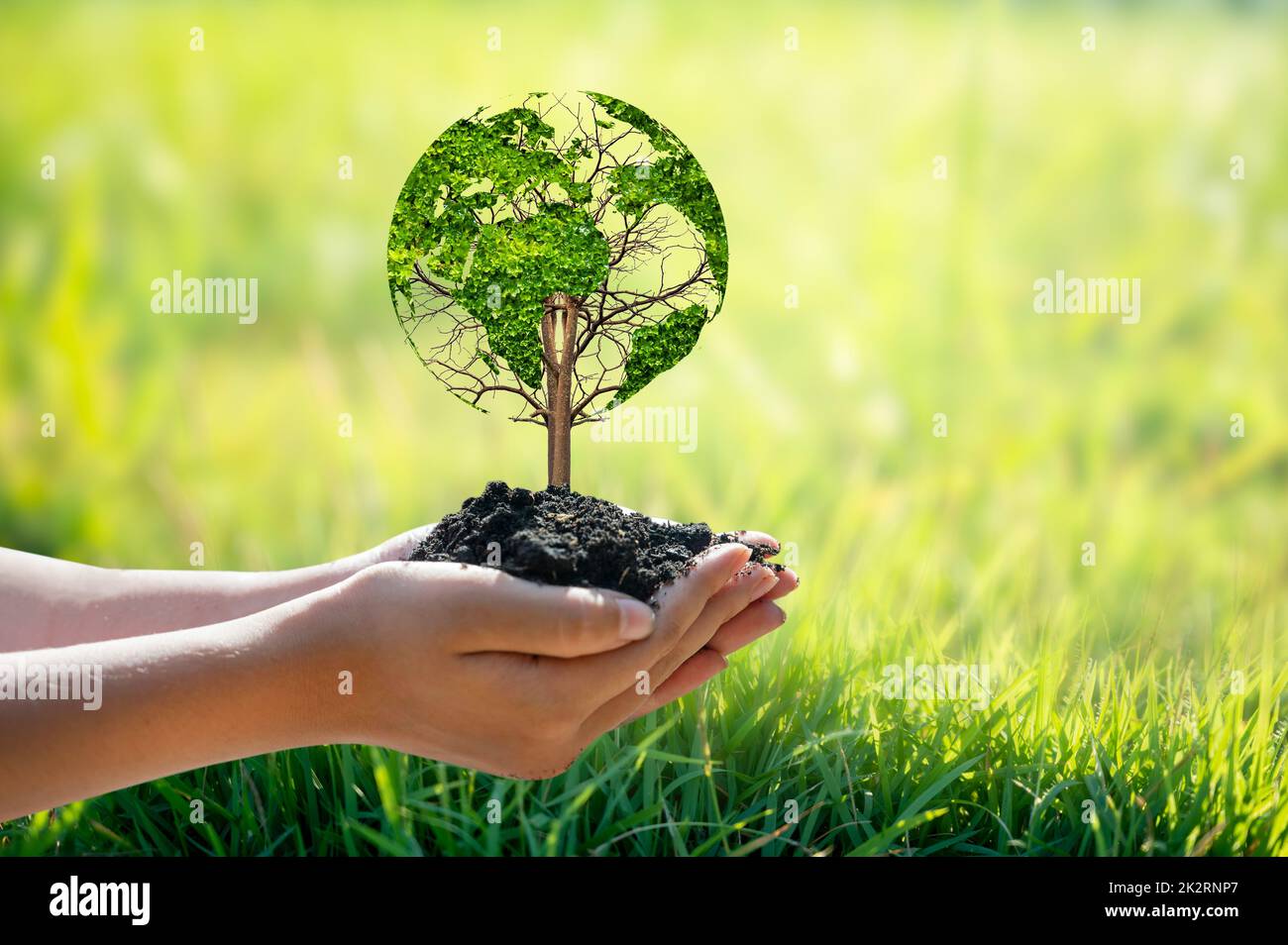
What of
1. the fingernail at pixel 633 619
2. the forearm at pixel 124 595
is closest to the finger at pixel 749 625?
the fingernail at pixel 633 619

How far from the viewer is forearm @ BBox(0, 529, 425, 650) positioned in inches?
78.1

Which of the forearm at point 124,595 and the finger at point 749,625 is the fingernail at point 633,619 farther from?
the forearm at point 124,595

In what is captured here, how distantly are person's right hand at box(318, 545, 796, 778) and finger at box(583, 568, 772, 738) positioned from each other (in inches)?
0.8

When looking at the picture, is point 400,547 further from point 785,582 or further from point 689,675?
point 785,582

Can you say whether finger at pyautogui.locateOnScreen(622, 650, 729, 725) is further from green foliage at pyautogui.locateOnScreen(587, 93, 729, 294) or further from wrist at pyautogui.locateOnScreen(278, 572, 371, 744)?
green foliage at pyautogui.locateOnScreen(587, 93, 729, 294)

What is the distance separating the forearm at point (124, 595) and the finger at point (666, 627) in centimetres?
56

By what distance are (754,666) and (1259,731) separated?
38.0 inches

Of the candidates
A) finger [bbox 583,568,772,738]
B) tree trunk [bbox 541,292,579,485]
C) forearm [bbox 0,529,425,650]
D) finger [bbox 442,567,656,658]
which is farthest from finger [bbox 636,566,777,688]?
forearm [bbox 0,529,425,650]

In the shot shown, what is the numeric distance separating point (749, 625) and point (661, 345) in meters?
0.55

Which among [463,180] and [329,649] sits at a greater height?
[463,180]

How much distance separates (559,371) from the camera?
2.11 m

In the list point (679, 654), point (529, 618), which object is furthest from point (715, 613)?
point (529, 618)
